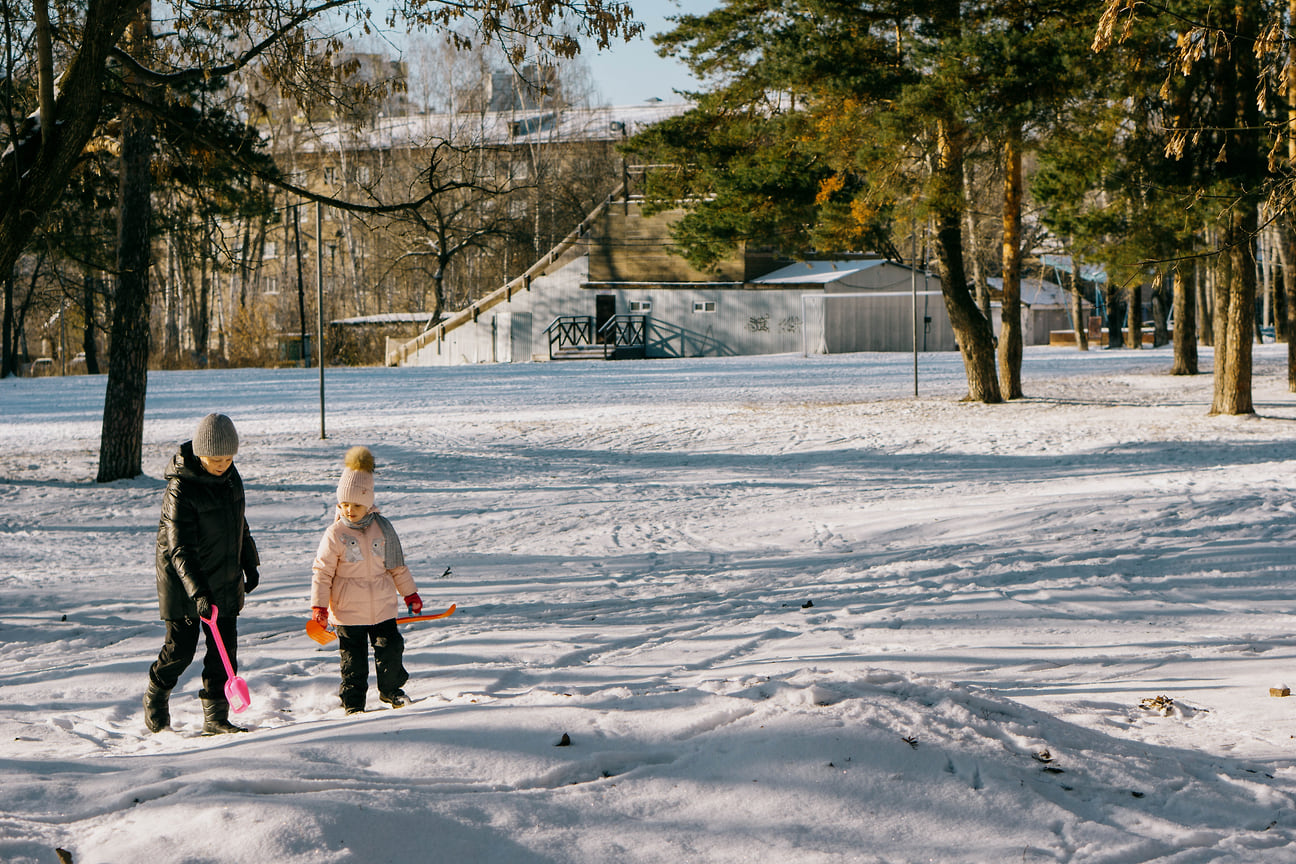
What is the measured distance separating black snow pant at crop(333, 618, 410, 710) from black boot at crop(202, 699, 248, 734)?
0.52m

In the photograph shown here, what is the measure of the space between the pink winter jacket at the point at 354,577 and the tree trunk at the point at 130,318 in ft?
28.5

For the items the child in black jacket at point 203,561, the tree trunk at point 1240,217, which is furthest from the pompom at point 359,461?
the tree trunk at point 1240,217

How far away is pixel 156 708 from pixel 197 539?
2.89ft

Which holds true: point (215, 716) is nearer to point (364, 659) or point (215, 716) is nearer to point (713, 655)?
point (364, 659)

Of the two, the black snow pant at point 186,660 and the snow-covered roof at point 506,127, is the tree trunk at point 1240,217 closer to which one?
the black snow pant at point 186,660

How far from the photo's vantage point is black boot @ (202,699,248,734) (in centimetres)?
539

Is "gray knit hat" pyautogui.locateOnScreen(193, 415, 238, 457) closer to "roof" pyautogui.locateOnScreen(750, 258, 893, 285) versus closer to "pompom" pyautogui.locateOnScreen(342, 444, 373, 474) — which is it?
"pompom" pyautogui.locateOnScreen(342, 444, 373, 474)

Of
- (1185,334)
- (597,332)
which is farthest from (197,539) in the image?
(597,332)

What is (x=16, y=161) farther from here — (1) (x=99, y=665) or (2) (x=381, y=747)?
(2) (x=381, y=747)

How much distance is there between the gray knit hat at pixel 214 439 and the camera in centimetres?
518

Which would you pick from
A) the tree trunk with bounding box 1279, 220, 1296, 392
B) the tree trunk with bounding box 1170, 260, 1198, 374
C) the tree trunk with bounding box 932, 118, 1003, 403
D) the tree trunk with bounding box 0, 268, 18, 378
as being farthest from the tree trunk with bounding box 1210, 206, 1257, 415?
the tree trunk with bounding box 0, 268, 18, 378

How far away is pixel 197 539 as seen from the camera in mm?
5309

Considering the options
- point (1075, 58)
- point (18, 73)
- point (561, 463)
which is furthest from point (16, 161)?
point (1075, 58)

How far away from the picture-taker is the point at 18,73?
1048 cm
